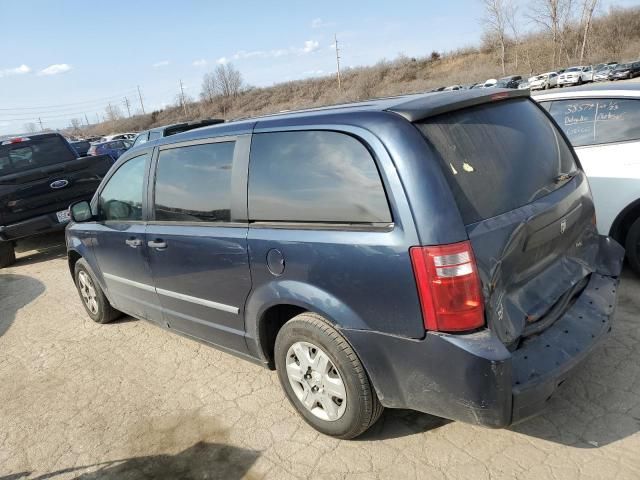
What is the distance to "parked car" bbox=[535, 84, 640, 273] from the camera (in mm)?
4074

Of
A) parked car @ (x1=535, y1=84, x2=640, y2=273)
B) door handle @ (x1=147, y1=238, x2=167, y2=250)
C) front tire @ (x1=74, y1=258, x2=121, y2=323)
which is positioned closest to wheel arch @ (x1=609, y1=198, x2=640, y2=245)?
parked car @ (x1=535, y1=84, x2=640, y2=273)

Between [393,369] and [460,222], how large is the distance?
2.48ft

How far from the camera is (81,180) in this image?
25.3 feet

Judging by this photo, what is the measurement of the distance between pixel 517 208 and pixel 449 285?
61 centimetres

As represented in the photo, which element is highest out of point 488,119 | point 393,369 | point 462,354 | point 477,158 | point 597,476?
point 488,119

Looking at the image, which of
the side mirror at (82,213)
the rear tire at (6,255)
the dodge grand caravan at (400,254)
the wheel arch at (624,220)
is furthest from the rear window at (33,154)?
the wheel arch at (624,220)

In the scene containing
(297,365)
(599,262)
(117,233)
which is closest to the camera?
(297,365)

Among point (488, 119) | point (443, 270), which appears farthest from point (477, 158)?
point (443, 270)

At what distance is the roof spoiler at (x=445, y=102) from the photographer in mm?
2248

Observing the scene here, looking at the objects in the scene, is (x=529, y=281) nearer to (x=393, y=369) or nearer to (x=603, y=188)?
(x=393, y=369)

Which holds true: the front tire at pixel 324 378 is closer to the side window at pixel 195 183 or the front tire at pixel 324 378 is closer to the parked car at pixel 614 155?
the side window at pixel 195 183

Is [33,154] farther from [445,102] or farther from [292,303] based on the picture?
[445,102]

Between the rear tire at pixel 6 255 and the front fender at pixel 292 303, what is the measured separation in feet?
21.2

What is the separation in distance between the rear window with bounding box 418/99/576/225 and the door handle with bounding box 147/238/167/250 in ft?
6.60
